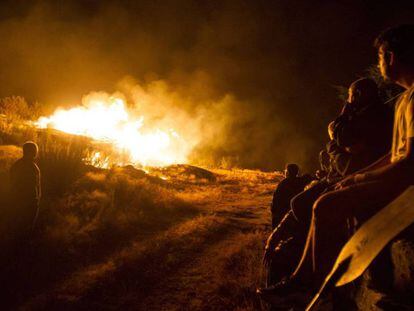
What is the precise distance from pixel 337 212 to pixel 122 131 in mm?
28053

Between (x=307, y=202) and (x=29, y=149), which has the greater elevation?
(x=29, y=149)

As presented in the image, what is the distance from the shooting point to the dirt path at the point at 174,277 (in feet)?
18.2

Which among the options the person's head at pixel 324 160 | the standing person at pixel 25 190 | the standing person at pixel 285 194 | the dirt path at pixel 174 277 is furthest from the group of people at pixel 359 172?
the standing person at pixel 25 190

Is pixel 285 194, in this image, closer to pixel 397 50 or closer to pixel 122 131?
pixel 397 50

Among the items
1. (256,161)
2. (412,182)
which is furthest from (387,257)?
(256,161)

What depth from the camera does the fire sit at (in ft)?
80.7

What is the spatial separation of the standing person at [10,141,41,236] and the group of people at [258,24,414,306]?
5.30 meters

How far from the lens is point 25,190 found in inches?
276

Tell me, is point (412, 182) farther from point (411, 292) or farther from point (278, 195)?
point (278, 195)

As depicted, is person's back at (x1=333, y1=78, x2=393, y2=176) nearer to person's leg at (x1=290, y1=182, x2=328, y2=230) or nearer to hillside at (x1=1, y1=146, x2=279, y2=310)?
person's leg at (x1=290, y1=182, x2=328, y2=230)

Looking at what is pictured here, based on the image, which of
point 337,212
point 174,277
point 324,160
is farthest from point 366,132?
point 174,277

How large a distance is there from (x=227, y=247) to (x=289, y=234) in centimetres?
432

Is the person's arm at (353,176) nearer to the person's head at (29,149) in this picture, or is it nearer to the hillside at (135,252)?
the hillside at (135,252)

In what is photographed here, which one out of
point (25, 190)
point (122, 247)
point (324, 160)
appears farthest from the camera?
point (122, 247)
